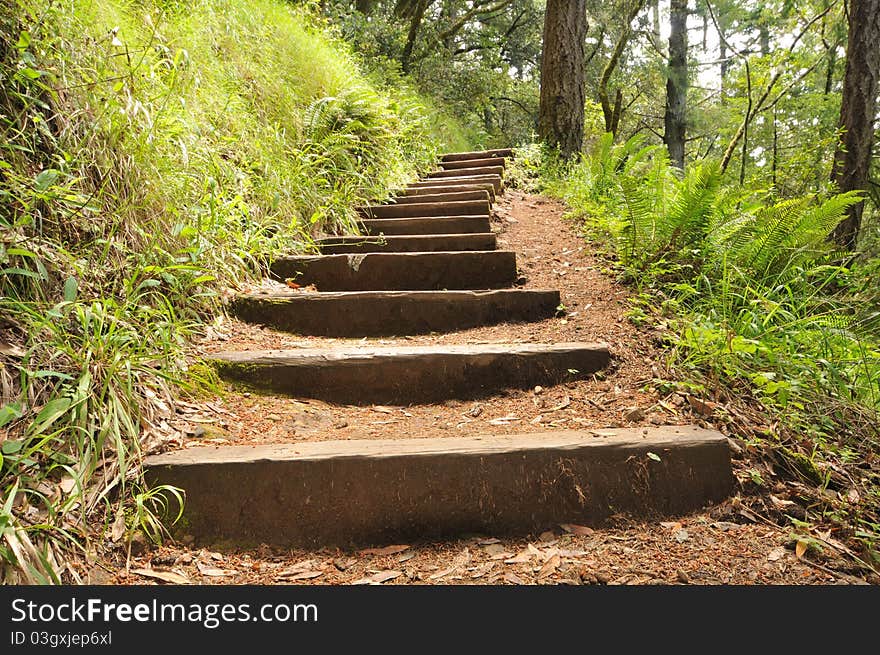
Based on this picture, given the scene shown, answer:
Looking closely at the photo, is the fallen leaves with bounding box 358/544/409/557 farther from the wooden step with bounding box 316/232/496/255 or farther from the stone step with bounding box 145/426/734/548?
the wooden step with bounding box 316/232/496/255

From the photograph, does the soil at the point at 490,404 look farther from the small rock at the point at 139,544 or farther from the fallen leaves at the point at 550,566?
the fallen leaves at the point at 550,566

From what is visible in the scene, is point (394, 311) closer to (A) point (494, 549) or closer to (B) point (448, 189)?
(A) point (494, 549)

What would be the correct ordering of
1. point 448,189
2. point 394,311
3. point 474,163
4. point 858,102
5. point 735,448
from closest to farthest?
point 735,448 → point 394,311 → point 858,102 → point 448,189 → point 474,163

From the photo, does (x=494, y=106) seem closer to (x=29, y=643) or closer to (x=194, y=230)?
(x=194, y=230)

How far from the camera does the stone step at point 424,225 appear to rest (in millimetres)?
4168

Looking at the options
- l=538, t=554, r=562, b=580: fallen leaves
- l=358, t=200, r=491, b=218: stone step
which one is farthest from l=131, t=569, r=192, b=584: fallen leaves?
l=358, t=200, r=491, b=218: stone step

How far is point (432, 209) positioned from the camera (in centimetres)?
459

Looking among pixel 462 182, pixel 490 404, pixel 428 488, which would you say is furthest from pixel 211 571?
pixel 462 182

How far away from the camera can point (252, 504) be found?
1.56m

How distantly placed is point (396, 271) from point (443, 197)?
6.42 ft

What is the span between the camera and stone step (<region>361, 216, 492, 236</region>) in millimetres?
4168

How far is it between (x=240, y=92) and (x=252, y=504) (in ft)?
10.5

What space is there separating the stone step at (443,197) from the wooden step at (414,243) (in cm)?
115

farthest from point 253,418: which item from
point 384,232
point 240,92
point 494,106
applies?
point 494,106
